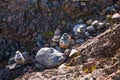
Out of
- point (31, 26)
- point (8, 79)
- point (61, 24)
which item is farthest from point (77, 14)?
point (8, 79)

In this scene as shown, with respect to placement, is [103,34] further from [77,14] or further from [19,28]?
[19,28]

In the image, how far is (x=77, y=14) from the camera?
10164 millimetres

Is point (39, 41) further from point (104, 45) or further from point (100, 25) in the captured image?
point (104, 45)

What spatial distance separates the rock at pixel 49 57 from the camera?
8757 millimetres

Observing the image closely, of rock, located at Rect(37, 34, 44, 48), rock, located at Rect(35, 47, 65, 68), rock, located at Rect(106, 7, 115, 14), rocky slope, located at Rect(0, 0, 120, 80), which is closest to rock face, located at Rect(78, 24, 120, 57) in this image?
rocky slope, located at Rect(0, 0, 120, 80)

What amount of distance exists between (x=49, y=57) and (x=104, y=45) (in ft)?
5.34

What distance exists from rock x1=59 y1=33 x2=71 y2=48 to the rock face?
58 cm

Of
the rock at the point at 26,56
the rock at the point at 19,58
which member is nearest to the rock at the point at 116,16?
the rock at the point at 26,56

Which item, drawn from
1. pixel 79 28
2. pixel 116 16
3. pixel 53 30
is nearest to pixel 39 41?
pixel 53 30

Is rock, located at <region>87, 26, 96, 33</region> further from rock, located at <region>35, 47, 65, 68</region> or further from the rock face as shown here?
rock, located at <region>35, 47, 65, 68</region>

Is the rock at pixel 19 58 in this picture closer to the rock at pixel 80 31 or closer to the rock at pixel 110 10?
the rock at pixel 80 31

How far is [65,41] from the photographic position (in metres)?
9.32

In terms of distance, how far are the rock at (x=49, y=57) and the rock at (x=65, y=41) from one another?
37 centimetres

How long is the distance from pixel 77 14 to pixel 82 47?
1714 millimetres
